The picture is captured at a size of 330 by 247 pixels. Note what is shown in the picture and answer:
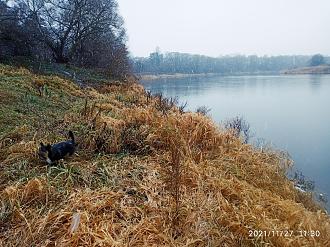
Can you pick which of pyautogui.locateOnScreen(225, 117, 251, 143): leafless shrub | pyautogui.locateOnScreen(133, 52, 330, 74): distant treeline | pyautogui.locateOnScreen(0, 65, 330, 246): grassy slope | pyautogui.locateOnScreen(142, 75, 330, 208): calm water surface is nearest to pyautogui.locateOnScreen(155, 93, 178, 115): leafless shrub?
pyautogui.locateOnScreen(225, 117, 251, 143): leafless shrub

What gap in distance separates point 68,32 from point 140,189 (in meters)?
20.1

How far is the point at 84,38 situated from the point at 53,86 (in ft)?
46.9

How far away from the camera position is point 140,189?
10.8 ft

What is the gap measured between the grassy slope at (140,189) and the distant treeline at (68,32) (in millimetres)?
15421

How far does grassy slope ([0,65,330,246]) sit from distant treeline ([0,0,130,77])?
15.4 metres

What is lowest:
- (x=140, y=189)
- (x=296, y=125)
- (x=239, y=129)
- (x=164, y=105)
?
(x=296, y=125)

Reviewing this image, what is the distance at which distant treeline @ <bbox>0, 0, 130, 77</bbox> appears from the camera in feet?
63.9

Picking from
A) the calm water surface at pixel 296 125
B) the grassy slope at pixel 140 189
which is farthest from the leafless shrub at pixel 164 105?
the calm water surface at pixel 296 125

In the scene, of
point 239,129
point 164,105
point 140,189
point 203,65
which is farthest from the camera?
point 203,65

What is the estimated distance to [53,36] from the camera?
22.9 metres

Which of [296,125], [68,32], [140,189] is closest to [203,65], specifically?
[68,32]

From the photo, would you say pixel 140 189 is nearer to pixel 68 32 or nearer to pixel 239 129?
pixel 239 129

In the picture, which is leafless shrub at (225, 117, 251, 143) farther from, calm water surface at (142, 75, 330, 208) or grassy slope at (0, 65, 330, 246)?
grassy slope at (0, 65, 330, 246)

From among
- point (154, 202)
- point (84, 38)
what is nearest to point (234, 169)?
point (154, 202)
